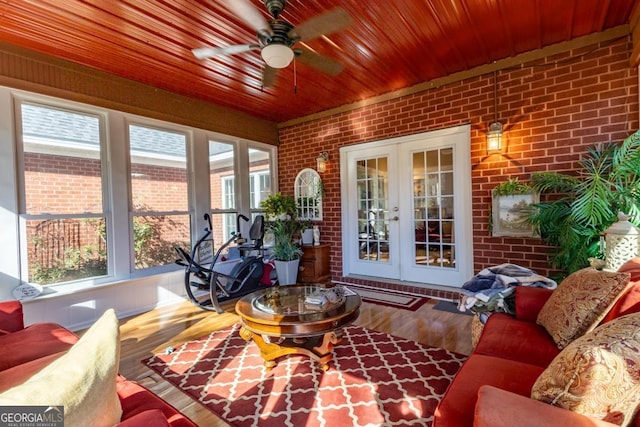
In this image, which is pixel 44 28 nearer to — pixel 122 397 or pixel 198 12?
pixel 198 12

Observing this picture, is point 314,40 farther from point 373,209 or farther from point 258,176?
point 258,176

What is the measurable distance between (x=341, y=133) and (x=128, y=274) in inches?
144

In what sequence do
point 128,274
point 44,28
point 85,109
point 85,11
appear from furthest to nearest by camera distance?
point 128,274 → point 85,109 → point 44,28 → point 85,11

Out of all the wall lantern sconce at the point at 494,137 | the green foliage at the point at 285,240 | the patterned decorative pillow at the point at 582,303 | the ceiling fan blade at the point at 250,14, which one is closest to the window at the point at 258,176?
the green foliage at the point at 285,240

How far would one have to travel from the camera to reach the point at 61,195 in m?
3.31

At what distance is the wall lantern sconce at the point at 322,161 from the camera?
199 inches

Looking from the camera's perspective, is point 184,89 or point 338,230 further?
point 338,230

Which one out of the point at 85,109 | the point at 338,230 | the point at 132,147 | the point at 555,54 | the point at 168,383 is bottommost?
the point at 168,383

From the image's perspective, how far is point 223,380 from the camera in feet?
7.24

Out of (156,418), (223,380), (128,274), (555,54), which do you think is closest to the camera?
(156,418)

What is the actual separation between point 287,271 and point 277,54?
323 cm

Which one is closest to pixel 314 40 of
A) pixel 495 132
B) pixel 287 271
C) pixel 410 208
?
pixel 495 132

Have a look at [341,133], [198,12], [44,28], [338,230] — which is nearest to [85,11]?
[44,28]

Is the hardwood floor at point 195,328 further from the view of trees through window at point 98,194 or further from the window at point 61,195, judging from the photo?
the window at point 61,195
